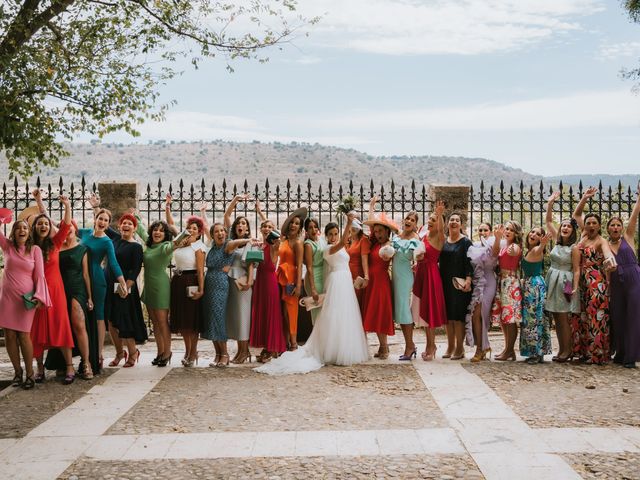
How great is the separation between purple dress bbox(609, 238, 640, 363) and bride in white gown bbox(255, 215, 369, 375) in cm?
328

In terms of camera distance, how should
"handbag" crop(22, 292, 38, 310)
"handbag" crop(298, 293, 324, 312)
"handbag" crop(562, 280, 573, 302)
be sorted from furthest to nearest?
"handbag" crop(298, 293, 324, 312) < "handbag" crop(562, 280, 573, 302) < "handbag" crop(22, 292, 38, 310)

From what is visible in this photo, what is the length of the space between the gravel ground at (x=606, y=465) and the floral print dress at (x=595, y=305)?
11.8 feet

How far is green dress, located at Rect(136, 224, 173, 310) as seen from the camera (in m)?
9.05

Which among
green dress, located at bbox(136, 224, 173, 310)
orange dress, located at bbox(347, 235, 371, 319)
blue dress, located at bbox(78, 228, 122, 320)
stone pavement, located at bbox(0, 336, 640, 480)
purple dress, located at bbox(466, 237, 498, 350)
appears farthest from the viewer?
orange dress, located at bbox(347, 235, 371, 319)

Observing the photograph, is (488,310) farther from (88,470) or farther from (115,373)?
(88,470)

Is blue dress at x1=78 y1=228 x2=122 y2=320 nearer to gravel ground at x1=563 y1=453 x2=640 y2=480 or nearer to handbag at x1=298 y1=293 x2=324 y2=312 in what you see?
handbag at x1=298 y1=293 x2=324 y2=312

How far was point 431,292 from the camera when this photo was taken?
947 cm

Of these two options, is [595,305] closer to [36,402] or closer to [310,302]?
[310,302]

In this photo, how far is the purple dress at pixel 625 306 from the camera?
9133mm

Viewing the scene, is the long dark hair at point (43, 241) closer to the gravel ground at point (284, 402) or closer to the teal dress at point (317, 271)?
the gravel ground at point (284, 402)


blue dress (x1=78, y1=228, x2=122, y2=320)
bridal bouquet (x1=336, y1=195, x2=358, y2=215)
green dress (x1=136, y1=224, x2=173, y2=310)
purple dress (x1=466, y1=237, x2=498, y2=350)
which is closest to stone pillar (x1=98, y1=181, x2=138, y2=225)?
green dress (x1=136, y1=224, x2=173, y2=310)

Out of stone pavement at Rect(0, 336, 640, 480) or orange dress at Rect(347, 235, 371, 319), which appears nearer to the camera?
stone pavement at Rect(0, 336, 640, 480)

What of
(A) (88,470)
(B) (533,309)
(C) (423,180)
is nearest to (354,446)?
(A) (88,470)

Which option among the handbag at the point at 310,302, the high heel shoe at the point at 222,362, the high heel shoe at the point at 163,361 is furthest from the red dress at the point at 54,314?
the handbag at the point at 310,302
